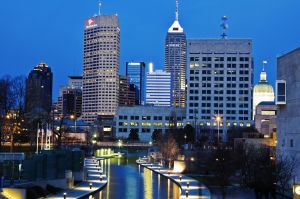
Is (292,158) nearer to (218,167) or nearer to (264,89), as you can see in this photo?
(218,167)

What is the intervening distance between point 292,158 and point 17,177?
24176 mm

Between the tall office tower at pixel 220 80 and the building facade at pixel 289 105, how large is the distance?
463 ft

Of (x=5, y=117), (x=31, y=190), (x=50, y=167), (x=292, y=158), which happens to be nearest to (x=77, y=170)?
(x=50, y=167)

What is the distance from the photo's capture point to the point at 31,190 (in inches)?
1602

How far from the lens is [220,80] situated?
19812 centimetres

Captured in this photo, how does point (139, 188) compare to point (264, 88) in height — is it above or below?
below

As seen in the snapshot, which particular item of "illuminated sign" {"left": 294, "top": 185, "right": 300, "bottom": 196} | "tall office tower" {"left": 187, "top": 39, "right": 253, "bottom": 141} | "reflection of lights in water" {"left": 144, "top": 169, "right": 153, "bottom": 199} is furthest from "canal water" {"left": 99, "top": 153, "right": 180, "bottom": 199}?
"tall office tower" {"left": 187, "top": 39, "right": 253, "bottom": 141}

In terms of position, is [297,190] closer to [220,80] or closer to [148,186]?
[148,186]

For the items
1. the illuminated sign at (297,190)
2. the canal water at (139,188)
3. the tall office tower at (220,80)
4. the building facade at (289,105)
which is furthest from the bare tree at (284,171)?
the tall office tower at (220,80)

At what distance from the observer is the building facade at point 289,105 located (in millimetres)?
48375

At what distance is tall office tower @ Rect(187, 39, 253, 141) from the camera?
195m

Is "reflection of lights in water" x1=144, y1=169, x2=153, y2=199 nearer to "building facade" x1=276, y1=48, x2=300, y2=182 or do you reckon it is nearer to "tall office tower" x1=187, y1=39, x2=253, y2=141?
"building facade" x1=276, y1=48, x2=300, y2=182

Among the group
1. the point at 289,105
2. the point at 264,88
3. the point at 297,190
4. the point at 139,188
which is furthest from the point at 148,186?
the point at 264,88

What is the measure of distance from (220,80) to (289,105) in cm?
14839
